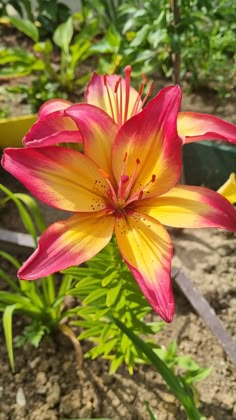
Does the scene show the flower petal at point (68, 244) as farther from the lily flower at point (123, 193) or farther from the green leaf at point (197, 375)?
the green leaf at point (197, 375)

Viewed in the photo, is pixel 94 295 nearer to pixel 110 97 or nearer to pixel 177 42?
pixel 110 97

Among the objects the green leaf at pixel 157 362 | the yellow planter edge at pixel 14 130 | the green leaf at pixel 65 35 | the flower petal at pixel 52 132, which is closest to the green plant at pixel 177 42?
the green leaf at pixel 65 35

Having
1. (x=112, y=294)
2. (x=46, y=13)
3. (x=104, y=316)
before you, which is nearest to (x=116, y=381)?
(x=104, y=316)

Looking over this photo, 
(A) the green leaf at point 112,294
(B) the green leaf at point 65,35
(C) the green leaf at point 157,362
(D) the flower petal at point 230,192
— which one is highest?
(D) the flower petal at point 230,192

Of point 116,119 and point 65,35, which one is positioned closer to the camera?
point 116,119

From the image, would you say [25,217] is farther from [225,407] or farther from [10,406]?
[225,407]

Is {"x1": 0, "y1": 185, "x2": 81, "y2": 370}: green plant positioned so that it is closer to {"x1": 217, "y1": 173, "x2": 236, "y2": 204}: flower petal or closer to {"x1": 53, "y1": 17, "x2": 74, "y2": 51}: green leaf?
{"x1": 217, "y1": 173, "x2": 236, "y2": 204}: flower petal

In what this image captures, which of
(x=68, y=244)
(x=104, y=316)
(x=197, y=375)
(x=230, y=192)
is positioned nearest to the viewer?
(x=68, y=244)
